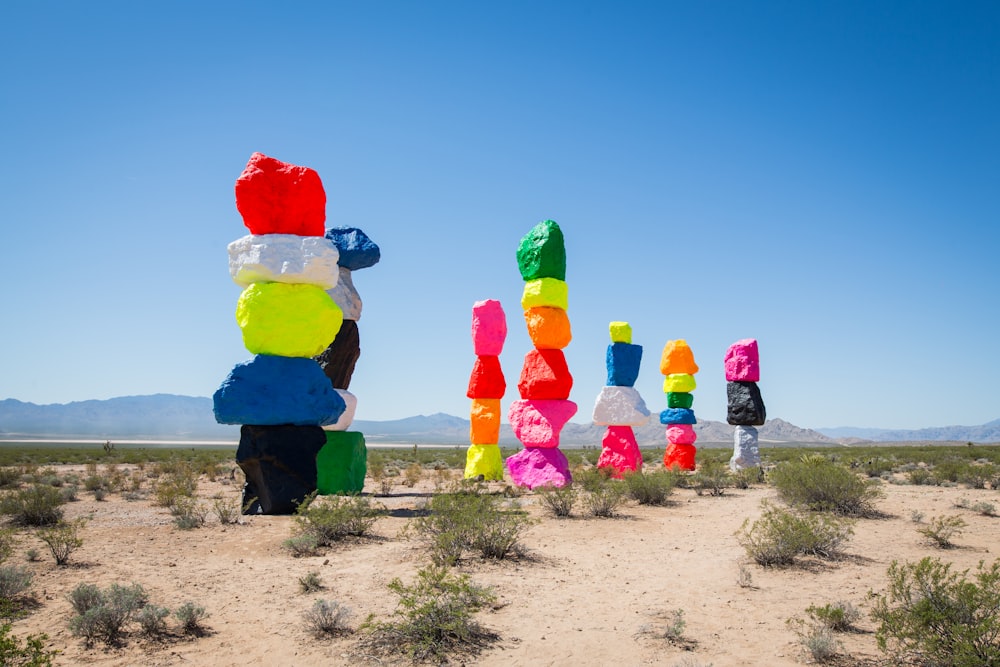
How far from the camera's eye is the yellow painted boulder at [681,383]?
76.2ft

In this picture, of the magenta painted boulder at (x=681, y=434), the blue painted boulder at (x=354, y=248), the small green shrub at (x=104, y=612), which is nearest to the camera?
the small green shrub at (x=104, y=612)

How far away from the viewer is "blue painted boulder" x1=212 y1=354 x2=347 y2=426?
35.3 ft

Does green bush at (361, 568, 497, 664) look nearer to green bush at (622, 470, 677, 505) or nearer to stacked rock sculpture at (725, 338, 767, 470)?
green bush at (622, 470, 677, 505)

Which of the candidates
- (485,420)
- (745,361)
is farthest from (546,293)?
(745,361)

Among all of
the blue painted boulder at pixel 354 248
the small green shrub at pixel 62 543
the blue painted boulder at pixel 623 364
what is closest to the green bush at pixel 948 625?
the small green shrub at pixel 62 543

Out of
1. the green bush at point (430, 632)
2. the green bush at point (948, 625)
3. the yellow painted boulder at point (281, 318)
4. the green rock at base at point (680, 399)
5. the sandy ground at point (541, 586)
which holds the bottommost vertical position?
the sandy ground at point (541, 586)

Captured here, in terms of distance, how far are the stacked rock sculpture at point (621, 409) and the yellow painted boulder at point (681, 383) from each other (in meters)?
4.24

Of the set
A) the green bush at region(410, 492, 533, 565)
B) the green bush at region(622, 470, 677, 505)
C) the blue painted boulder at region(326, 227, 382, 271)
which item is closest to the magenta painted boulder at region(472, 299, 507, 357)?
the blue painted boulder at region(326, 227, 382, 271)

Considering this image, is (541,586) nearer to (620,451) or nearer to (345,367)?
(345,367)

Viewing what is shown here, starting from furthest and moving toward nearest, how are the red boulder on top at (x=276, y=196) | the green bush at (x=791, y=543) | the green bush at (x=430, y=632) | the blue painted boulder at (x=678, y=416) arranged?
the blue painted boulder at (x=678, y=416) < the red boulder on top at (x=276, y=196) < the green bush at (x=791, y=543) < the green bush at (x=430, y=632)

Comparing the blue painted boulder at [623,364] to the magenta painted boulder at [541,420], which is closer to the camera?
the magenta painted boulder at [541,420]

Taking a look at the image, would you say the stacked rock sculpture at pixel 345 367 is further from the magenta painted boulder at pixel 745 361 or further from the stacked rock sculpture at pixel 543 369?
the magenta painted boulder at pixel 745 361

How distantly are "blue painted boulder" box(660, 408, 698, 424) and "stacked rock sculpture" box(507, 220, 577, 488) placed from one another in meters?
7.52

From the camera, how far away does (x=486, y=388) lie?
17844mm
